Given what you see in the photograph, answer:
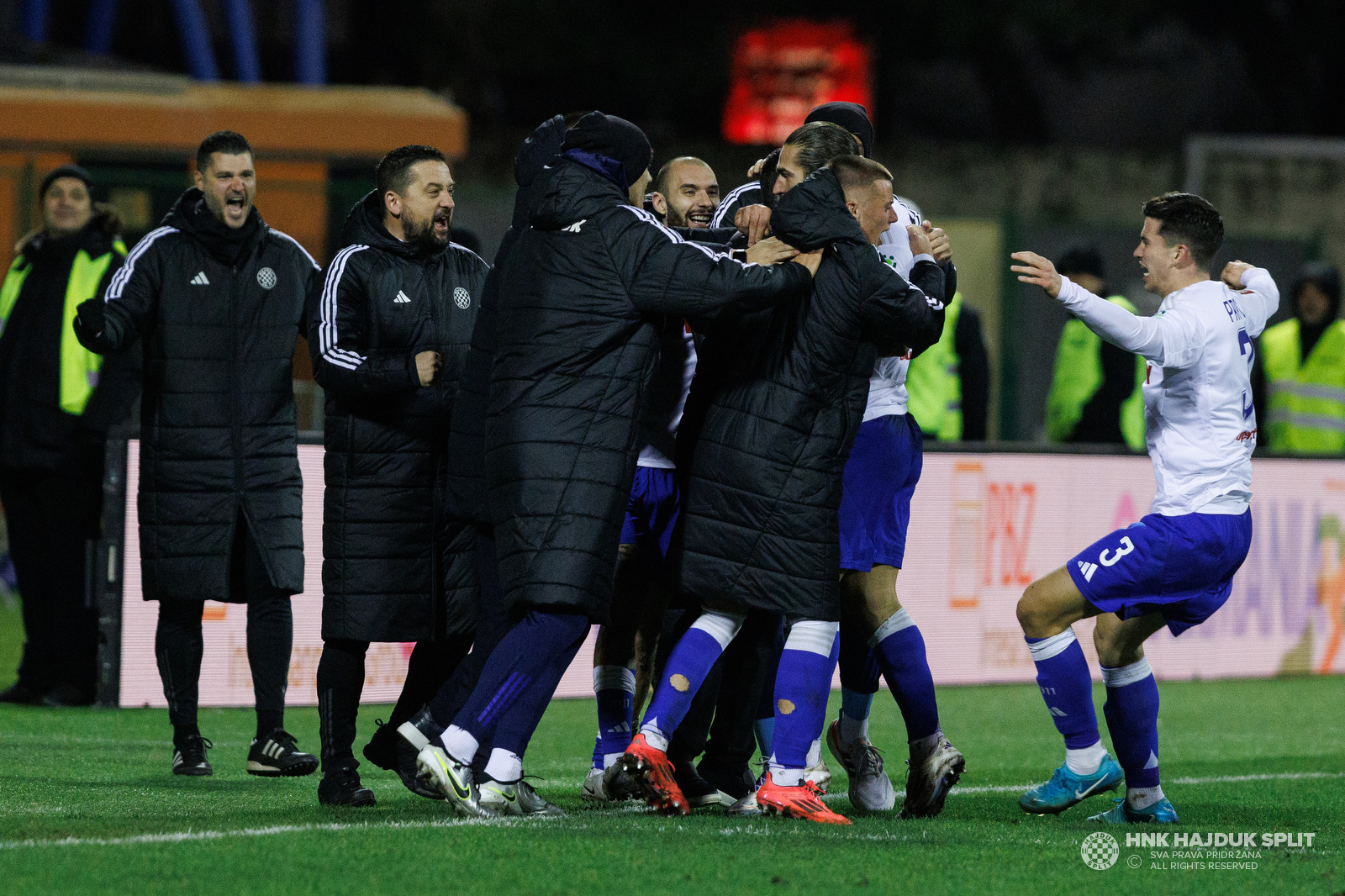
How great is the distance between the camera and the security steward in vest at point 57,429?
29.2ft

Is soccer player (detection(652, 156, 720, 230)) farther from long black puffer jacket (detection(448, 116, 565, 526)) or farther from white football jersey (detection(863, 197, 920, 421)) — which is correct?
long black puffer jacket (detection(448, 116, 565, 526))

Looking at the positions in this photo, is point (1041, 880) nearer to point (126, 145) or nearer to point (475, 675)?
point (475, 675)

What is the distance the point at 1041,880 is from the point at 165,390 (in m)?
3.50

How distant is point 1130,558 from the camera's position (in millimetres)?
6000

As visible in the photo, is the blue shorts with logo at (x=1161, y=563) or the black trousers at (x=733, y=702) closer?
the blue shorts with logo at (x=1161, y=563)

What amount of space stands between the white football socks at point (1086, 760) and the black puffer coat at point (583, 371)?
163 cm

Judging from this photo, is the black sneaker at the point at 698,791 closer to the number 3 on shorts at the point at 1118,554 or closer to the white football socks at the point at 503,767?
the white football socks at the point at 503,767

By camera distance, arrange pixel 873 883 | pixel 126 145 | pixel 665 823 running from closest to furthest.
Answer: pixel 873 883 < pixel 665 823 < pixel 126 145

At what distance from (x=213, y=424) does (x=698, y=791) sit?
6.98 feet

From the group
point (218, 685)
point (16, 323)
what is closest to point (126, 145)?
point (16, 323)

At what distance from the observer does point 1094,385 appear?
37.4ft

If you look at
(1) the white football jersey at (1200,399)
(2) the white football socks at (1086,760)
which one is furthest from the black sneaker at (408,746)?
(1) the white football jersey at (1200,399)

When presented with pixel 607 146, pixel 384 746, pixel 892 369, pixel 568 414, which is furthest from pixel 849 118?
pixel 384 746
